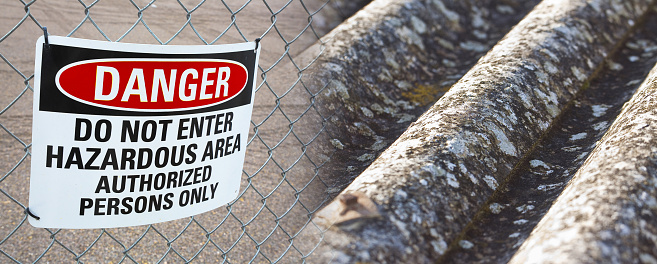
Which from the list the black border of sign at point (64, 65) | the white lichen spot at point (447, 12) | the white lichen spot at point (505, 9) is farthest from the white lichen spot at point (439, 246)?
the white lichen spot at point (505, 9)

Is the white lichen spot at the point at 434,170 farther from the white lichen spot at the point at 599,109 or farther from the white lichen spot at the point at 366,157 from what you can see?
the white lichen spot at the point at 599,109

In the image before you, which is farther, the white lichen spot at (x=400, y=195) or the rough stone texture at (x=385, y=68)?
the rough stone texture at (x=385, y=68)

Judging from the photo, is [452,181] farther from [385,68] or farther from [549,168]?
[385,68]

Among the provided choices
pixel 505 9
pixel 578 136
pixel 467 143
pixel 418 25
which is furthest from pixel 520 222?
pixel 505 9

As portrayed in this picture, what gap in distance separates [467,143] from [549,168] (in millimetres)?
454

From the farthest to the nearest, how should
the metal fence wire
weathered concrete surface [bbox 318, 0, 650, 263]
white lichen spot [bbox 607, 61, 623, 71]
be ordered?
white lichen spot [bbox 607, 61, 623, 71]
the metal fence wire
weathered concrete surface [bbox 318, 0, 650, 263]

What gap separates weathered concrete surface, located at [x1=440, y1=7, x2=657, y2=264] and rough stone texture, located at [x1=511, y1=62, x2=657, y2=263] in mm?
158

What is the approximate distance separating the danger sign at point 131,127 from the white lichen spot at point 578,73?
6.04 ft

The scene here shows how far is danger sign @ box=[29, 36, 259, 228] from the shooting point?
1518mm

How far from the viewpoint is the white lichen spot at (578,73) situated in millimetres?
2822

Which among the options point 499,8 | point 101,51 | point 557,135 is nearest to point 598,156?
point 557,135

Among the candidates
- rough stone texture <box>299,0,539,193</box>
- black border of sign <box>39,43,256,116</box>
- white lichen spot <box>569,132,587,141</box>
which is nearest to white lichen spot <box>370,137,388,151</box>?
rough stone texture <box>299,0,539,193</box>

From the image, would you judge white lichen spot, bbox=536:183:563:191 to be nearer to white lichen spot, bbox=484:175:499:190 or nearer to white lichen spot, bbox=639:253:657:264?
white lichen spot, bbox=484:175:499:190

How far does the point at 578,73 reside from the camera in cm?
285
